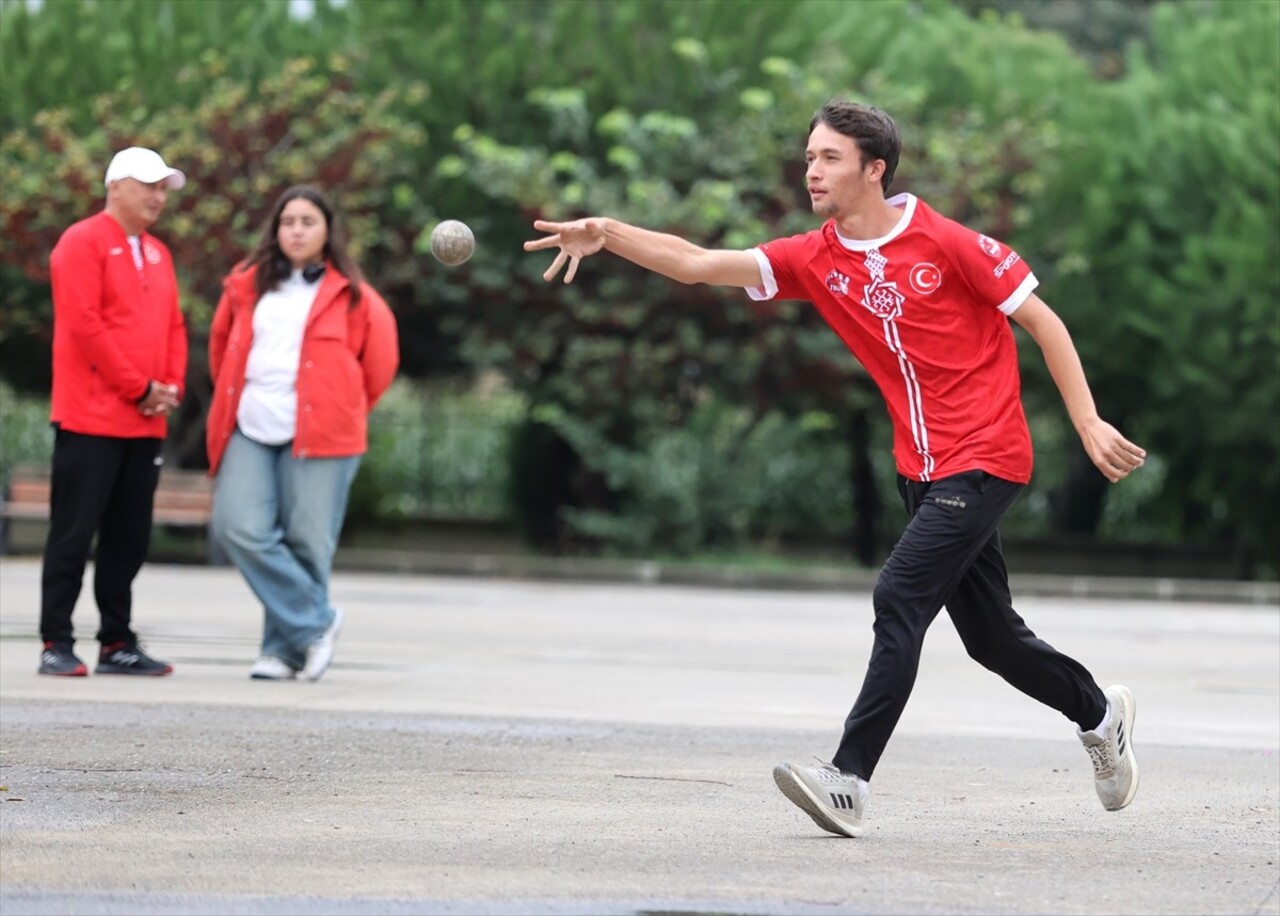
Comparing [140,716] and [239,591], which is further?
[239,591]

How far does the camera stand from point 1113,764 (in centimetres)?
593

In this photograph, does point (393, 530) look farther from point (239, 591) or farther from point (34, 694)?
point (34, 694)

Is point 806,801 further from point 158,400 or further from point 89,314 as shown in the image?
point 89,314

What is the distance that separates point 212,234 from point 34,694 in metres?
11.3

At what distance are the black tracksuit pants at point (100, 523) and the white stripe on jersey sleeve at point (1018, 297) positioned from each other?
4287 millimetres

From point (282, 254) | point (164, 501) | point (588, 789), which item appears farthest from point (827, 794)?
point (164, 501)

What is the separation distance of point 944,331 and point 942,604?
2.39 ft

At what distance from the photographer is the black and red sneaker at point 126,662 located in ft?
29.3

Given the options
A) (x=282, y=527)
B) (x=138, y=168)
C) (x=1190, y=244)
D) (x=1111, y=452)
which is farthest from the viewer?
(x=1190, y=244)

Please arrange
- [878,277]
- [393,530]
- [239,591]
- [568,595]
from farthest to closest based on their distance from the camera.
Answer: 1. [393,530]
2. [568,595]
3. [239,591]
4. [878,277]

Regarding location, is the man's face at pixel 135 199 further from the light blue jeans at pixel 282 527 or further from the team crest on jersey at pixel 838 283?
the team crest on jersey at pixel 838 283

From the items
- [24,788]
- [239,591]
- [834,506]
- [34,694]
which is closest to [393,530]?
[834,506]

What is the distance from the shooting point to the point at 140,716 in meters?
7.52

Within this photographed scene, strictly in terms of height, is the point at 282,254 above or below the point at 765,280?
below
